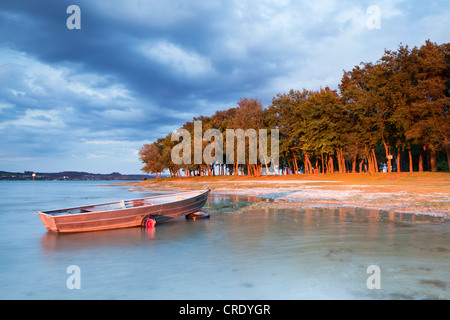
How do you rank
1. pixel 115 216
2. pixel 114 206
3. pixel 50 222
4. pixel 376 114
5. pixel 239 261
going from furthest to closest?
pixel 376 114 → pixel 114 206 → pixel 115 216 → pixel 50 222 → pixel 239 261

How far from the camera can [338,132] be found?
62562 mm

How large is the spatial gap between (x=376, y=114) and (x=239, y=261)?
52948mm

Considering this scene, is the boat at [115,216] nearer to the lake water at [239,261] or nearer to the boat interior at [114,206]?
the boat interior at [114,206]

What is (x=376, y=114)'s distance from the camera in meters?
53.6

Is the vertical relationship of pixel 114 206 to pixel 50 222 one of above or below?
above

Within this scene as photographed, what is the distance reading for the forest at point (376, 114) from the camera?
151 feet

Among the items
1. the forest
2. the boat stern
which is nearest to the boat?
the boat stern

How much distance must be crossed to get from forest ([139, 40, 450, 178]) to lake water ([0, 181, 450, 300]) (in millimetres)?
39444

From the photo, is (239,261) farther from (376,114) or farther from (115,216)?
(376,114)

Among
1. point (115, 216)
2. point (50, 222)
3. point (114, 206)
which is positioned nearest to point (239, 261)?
point (115, 216)

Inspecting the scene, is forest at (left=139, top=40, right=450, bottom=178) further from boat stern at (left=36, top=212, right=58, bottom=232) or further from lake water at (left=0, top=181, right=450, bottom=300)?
boat stern at (left=36, top=212, right=58, bottom=232)
